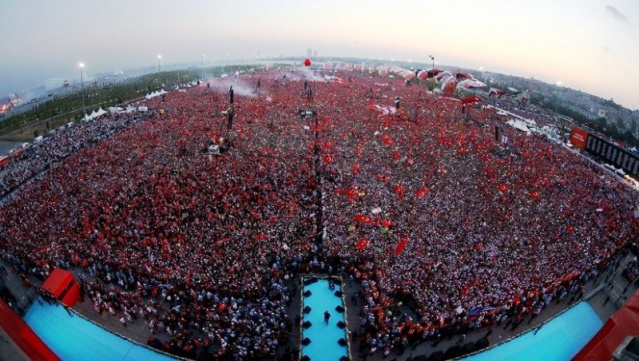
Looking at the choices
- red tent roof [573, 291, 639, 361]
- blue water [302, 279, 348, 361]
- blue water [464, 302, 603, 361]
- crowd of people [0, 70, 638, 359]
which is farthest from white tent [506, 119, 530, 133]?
blue water [302, 279, 348, 361]

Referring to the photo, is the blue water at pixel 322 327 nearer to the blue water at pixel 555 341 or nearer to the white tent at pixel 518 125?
the blue water at pixel 555 341

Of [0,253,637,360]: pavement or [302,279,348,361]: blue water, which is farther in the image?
[0,253,637,360]: pavement

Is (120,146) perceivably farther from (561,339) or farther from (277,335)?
(561,339)

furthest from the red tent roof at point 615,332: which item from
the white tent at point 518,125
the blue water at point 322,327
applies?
the white tent at point 518,125

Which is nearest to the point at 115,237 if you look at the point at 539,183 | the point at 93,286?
the point at 93,286

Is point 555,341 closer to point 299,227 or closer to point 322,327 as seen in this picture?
point 322,327

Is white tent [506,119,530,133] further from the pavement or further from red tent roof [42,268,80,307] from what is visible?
red tent roof [42,268,80,307]
